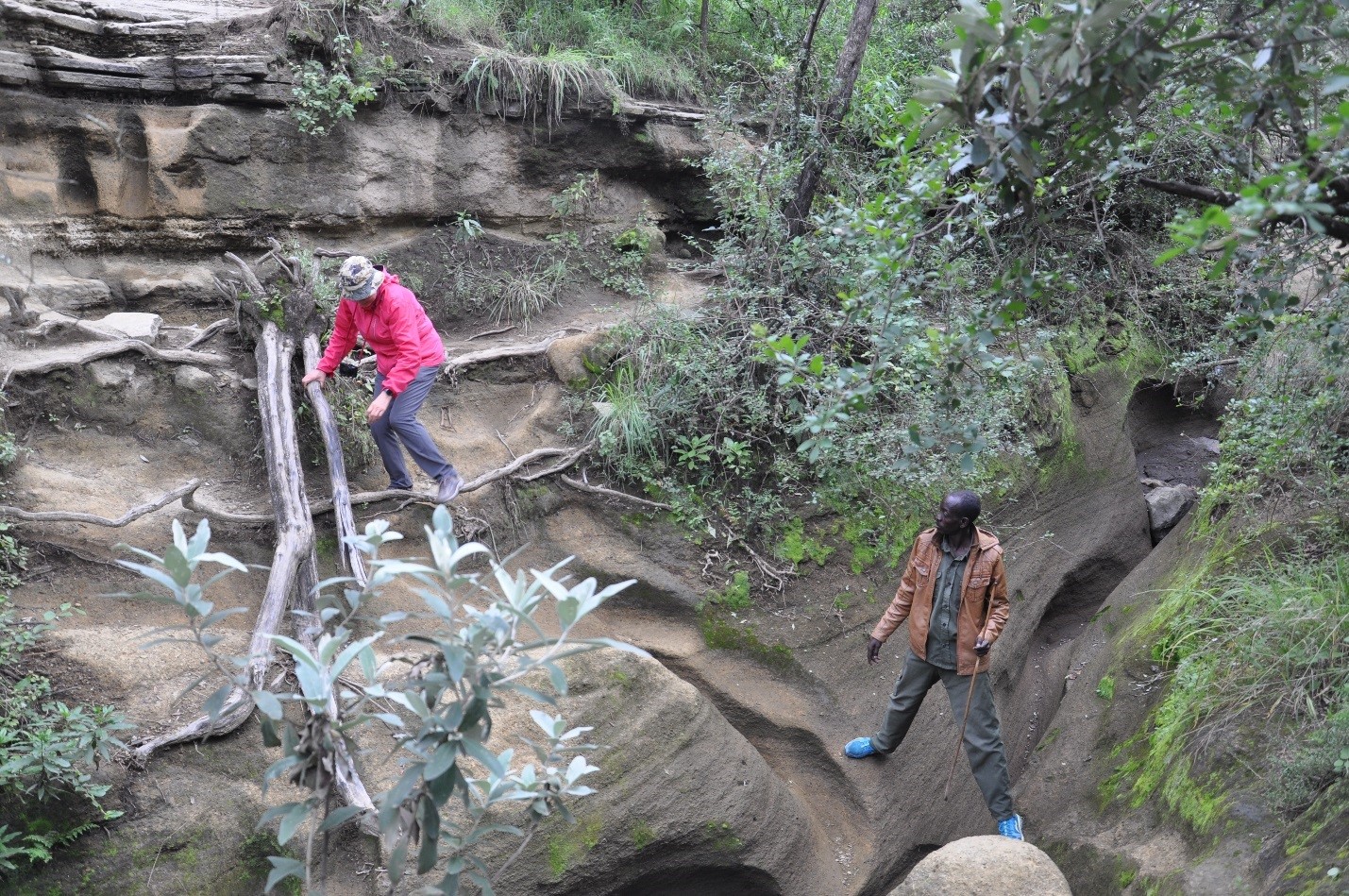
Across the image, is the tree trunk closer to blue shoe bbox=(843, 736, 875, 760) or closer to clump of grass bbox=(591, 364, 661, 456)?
clump of grass bbox=(591, 364, 661, 456)

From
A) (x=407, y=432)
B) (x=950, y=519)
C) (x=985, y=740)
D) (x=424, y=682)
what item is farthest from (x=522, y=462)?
(x=424, y=682)

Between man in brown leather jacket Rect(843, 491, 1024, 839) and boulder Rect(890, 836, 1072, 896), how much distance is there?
29.1 inches

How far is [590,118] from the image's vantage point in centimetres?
902

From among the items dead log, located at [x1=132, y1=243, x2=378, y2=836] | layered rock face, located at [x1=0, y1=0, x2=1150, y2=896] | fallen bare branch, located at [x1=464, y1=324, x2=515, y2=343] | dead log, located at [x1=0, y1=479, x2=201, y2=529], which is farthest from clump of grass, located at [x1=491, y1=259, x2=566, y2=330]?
dead log, located at [x1=0, y1=479, x2=201, y2=529]

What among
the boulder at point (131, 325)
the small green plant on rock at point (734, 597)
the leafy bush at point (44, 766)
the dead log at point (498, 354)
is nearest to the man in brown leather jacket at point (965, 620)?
the small green plant on rock at point (734, 597)

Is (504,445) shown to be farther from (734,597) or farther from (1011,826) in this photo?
(1011,826)

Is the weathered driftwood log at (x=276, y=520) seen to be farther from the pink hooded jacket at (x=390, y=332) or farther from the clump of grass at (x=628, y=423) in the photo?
the clump of grass at (x=628, y=423)

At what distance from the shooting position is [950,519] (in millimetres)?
4910

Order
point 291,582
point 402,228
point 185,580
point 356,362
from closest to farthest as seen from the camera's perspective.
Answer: point 185,580, point 291,582, point 356,362, point 402,228

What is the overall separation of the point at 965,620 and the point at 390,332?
143 inches

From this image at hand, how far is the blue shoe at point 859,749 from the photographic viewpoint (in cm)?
573

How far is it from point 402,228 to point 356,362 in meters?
2.27

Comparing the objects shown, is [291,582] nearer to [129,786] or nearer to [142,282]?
[129,786]

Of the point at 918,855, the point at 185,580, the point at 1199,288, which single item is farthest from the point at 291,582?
the point at 1199,288
